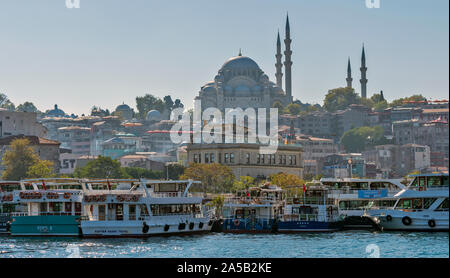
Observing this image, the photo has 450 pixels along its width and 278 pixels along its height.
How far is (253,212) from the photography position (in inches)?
2240

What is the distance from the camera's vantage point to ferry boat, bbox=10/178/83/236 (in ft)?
164

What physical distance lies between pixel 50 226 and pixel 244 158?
62.7 metres

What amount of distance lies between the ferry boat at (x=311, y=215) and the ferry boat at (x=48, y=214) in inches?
482

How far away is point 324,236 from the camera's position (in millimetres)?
49781

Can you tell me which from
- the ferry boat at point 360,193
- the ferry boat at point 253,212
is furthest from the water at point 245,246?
the ferry boat at point 360,193

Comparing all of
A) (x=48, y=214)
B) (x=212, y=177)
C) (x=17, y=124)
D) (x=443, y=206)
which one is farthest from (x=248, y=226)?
(x=17, y=124)

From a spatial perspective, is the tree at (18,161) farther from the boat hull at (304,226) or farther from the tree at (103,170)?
the boat hull at (304,226)

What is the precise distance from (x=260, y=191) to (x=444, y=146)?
122718 mm

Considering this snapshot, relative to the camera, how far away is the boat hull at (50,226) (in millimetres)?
49781

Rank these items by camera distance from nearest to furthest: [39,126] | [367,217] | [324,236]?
[324,236] < [367,217] < [39,126]

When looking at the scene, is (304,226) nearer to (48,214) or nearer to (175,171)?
→ (48,214)

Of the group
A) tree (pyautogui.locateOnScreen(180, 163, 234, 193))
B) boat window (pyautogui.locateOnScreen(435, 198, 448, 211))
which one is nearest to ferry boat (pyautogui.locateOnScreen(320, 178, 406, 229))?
boat window (pyautogui.locateOnScreen(435, 198, 448, 211))
